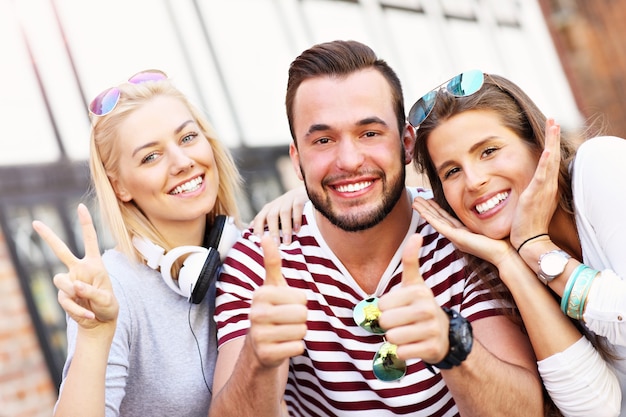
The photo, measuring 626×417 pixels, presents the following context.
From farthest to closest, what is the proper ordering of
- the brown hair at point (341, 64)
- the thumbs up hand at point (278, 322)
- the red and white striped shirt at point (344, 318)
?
the brown hair at point (341, 64) < the red and white striped shirt at point (344, 318) < the thumbs up hand at point (278, 322)

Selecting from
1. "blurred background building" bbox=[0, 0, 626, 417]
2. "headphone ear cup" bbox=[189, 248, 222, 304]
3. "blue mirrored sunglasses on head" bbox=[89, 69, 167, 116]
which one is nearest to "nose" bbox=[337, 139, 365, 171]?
"headphone ear cup" bbox=[189, 248, 222, 304]

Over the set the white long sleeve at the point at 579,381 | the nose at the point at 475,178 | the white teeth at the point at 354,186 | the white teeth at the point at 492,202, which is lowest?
the white long sleeve at the point at 579,381

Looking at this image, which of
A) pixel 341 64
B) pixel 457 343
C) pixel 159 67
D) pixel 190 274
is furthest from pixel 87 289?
pixel 159 67

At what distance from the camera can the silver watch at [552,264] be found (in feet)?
5.90

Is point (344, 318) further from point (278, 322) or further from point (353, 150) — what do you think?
point (278, 322)

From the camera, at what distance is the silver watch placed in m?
1.80

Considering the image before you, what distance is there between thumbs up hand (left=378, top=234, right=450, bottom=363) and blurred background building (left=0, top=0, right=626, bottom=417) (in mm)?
1382

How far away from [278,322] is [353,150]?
71cm

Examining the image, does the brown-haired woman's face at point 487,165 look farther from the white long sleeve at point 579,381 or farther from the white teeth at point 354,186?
the white long sleeve at point 579,381

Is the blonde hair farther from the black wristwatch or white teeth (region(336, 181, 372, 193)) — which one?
the black wristwatch

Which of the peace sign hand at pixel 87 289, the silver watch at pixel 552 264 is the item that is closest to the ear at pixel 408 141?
the silver watch at pixel 552 264

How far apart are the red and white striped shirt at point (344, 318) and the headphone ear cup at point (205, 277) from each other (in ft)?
0.24

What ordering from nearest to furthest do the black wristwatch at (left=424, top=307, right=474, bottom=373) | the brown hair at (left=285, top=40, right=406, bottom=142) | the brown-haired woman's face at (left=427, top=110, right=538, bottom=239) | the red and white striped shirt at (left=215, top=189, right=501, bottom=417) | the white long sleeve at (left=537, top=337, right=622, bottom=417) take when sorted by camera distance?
the black wristwatch at (left=424, top=307, right=474, bottom=373)
the white long sleeve at (left=537, top=337, right=622, bottom=417)
the brown-haired woman's face at (left=427, top=110, right=538, bottom=239)
the red and white striped shirt at (left=215, top=189, right=501, bottom=417)
the brown hair at (left=285, top=40, right=406, bottom=142)

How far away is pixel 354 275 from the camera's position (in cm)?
216
